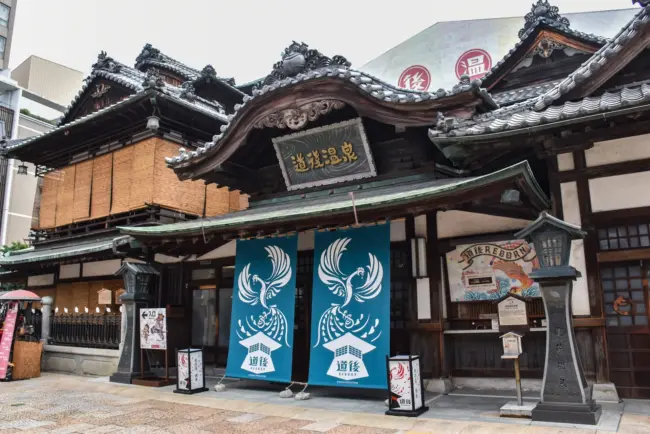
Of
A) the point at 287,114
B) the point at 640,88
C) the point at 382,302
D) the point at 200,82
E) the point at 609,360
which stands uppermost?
the point at 200,82

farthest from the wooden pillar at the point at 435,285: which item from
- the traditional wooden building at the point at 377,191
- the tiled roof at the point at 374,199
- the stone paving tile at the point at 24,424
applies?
the stone paving tile at the point at 24,424

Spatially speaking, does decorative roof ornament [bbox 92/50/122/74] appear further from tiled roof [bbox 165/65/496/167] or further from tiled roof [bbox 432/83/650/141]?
tiled roof [bbox 432/83/650/141]

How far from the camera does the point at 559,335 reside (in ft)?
23.7

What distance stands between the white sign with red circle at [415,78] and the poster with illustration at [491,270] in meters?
11.4

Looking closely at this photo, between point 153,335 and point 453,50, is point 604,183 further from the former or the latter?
point 453,50

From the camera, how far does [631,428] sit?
6.42 metres

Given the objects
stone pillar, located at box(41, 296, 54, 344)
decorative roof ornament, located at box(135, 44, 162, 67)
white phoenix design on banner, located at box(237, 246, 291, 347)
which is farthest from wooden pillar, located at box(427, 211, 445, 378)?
decorative roof ornament, located at box(135, 44, 162, 67)

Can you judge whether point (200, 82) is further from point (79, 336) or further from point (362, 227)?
point (362, 227)

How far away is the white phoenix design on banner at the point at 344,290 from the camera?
9273 millimetres

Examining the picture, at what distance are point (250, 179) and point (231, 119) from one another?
7.11 feet

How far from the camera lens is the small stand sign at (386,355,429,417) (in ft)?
25.8

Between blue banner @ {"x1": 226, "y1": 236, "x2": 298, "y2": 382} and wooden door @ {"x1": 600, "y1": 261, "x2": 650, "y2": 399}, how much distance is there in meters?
5.93

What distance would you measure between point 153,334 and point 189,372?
1790 mm

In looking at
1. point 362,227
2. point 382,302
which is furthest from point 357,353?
point 362,227
